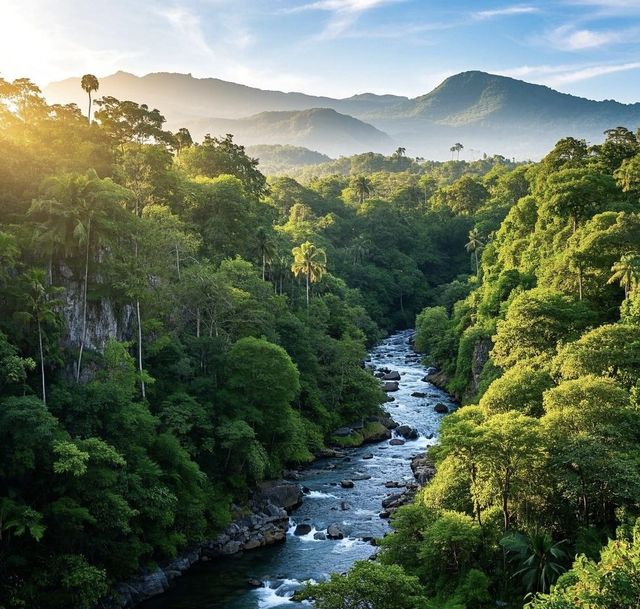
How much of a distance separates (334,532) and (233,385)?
13563 millimetres

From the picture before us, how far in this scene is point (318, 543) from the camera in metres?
42.1

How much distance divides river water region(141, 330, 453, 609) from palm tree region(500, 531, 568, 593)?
1218cm

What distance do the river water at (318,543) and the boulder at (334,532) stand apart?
413mm

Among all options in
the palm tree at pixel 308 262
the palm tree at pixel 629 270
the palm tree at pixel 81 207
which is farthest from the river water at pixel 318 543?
the palm tree at pixel 629 270

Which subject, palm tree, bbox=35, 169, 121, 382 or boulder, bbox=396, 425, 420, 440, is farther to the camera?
boulder, bbox=396, 425, 420, 440

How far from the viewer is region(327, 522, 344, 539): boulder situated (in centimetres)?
4256

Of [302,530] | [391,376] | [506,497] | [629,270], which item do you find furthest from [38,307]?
[391,376]

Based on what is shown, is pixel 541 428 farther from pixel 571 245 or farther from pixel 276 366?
pixel 571 245

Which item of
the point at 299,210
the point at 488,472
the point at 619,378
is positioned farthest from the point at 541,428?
the point at 299,210

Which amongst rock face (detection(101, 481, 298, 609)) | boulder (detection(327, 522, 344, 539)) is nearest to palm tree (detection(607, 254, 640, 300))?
boulder (detection(327, 522, 344, 539))

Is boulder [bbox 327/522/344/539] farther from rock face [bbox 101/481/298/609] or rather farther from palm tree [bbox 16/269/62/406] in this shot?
palm tree [bbox 16/269/62/406]

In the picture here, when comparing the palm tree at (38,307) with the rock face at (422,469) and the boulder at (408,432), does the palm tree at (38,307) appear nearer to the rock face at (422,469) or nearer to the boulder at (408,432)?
the rock face at (422,469)

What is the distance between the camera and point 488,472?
1276 inches

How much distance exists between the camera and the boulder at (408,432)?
63.1 m
